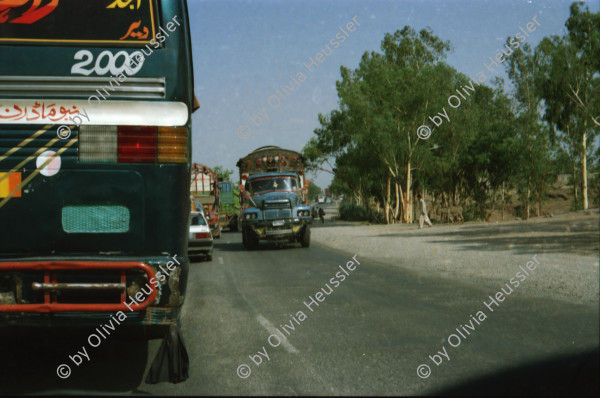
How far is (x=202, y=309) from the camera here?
838 centimetres

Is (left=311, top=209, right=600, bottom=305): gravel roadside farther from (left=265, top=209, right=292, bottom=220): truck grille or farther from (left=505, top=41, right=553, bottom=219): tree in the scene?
(left=505, top=41, right=553, bottom=219): tree

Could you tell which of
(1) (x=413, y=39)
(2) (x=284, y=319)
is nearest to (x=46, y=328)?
(2) (x=284, y=319)

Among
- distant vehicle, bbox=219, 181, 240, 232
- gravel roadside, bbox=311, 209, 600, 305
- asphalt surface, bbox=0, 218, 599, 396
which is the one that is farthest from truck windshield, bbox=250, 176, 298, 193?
distant vehicle, bbox=219, 181, 240, 232

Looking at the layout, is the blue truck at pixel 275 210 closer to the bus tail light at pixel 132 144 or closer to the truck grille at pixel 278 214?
the truck grille at pixel 278 214

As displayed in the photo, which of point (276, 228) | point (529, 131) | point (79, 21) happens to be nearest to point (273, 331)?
point (79, 21)

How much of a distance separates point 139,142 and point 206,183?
2639 centimetres

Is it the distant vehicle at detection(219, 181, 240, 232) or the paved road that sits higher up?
the distant vehicle at detection(219, 181, 240, 232)

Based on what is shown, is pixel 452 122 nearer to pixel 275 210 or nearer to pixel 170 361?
pixel 275 210

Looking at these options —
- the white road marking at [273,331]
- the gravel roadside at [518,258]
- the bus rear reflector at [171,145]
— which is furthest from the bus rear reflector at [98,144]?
the gravel roadside at [518,258]

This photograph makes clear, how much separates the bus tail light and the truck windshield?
1689cm

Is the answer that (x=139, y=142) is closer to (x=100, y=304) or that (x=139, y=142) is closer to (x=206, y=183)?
(x=100, y=304)

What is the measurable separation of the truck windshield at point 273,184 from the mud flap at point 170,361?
16.8 metres

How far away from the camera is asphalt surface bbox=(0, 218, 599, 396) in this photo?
4.46 metres

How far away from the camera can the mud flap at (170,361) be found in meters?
4.41
